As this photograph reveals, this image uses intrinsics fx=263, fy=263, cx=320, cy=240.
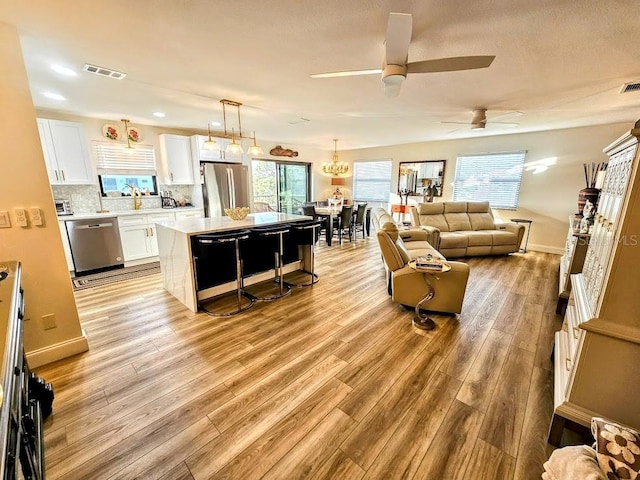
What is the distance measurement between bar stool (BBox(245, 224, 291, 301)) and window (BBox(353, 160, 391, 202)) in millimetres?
5158

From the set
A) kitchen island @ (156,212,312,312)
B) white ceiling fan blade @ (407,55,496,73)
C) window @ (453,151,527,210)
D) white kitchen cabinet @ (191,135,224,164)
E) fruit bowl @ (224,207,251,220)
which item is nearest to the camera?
white ceiling fan blade @ (407,55,496,73)

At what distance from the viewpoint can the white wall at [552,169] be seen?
4.89m

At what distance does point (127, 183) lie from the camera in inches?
190

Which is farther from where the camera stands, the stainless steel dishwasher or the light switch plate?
the stainless steel dishwasher

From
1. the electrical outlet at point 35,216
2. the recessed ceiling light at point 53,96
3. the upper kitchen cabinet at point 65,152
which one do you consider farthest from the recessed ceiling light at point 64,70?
the upper kitchen cabinet at point 65,152

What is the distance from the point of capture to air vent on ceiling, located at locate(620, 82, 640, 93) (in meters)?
2.65

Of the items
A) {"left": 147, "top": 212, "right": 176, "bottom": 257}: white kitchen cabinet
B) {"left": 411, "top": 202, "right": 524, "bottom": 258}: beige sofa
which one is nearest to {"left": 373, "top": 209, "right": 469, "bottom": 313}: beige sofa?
{"left": 411, "top": 202, "right": 524, "bottom": 258}: beige sofa

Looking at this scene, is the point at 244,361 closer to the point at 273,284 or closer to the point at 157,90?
the point at 273,284

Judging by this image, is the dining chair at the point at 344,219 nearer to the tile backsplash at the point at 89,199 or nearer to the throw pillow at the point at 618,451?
the tile backsplash at the point at 89,199

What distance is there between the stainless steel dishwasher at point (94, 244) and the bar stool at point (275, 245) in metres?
2.64

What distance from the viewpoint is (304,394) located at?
6.14 ft

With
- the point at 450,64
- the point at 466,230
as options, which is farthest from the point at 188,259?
the point at 466,230

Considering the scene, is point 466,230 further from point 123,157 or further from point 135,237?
point 123,157

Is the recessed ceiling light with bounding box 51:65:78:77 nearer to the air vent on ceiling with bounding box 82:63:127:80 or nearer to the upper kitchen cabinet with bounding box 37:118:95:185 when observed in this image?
the air vent on ceiling with bounding box 82:63:127:80
